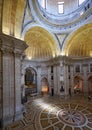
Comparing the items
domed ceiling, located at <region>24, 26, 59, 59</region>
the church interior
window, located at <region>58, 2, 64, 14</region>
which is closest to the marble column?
the church interior

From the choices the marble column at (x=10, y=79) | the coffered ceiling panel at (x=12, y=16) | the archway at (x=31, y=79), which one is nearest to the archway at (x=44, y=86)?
the archway at (x=31, y=79)

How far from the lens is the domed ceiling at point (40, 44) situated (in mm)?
15684

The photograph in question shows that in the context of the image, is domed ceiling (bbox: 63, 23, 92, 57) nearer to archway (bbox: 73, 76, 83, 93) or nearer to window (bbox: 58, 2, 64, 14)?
archway (bbox: 73, 76, 83, 93)

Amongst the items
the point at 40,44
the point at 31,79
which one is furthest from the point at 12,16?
the point at 31,79

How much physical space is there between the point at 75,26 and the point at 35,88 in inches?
534

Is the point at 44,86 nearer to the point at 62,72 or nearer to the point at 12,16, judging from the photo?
the point at 62,72

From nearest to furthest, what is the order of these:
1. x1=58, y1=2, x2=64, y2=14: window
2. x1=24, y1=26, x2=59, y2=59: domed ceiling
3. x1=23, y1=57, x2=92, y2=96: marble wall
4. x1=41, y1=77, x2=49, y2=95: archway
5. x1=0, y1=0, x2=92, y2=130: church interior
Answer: x1=0, y1=0, x2=92, y2=130: church interior < x1=24, y1=26, x2=59, y2=59: domed ceiling < x1=23, y1=57, x2=92, y2=96: marble wall < x1=58, y1=2, x2=64, y2=14: window < x1=41, y1=77, x2=49, y2=95: archway

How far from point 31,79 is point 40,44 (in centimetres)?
718

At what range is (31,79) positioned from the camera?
1961 centimetres

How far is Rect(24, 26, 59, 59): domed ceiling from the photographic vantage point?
51.5 feet

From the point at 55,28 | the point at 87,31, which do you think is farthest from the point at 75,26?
the point at 55,28

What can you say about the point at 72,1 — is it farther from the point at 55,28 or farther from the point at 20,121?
the point at 20,121

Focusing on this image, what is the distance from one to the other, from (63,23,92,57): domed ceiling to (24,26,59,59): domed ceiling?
2.34 metres

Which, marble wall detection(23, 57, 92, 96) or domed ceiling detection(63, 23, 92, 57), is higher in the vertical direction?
domed ceiling detection(63, 23, 92, 57)
